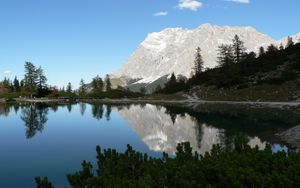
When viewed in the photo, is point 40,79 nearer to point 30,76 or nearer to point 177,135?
point 30,76

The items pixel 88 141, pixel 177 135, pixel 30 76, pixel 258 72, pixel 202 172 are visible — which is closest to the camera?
pixel 202 172

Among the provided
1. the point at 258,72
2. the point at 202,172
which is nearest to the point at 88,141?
the point at 202,172

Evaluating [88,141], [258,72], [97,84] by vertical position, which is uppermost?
[97,84]

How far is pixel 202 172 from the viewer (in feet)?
34.8

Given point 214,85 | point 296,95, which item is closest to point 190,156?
point 296,95

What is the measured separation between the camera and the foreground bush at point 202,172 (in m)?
9.73

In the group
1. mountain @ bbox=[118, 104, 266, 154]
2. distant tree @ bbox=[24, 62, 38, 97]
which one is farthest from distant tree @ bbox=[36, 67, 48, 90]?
mountain @ bbox=[118, 104, 266, 154]

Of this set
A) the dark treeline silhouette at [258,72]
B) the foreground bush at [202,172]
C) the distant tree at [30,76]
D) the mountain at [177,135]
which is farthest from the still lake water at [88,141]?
the distant tree at [30,76]

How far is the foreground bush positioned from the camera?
9.73m

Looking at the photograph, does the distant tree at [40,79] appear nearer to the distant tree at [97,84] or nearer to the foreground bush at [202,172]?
the distant tree at [97,84]

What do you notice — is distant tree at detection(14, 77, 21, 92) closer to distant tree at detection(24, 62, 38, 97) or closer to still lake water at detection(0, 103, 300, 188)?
distant tree at detection(24, 62, 38, 97)

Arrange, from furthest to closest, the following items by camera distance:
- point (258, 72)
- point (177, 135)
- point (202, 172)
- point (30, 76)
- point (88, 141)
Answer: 1. point (30, 76)
2. point (258, 72)
3. point (177, 135)
4. point (88, 141)
5. point (202, 172)

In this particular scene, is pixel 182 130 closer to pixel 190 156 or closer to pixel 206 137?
pixel 206 137

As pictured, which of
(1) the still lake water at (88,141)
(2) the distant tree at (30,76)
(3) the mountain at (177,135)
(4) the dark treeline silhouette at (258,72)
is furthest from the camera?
(2) the distant tree at (30,76)
